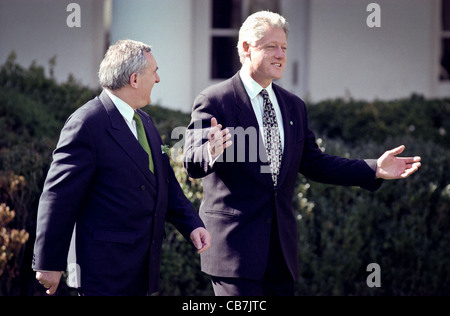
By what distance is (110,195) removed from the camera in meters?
3.10

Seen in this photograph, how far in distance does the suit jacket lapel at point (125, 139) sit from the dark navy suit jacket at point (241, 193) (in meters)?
0.25

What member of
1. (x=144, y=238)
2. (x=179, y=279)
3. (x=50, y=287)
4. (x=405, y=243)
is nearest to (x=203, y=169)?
(x=144, y=238)

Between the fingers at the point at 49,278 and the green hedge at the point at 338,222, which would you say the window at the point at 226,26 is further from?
the fingers at the point at 49,278

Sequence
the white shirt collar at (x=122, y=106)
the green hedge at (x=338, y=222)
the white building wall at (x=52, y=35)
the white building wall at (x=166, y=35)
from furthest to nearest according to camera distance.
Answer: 1. the white building wall at (x=166, y=35)
2. the white building wall at (x=52, y=35)
3. the green hedge at (x=338, y=222)
4. the white shirt collar at (x=122, y=106)

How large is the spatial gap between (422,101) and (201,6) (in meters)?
2.98

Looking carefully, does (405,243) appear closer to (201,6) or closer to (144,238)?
(144,238)

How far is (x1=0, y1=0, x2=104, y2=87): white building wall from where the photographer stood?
7.36 metres

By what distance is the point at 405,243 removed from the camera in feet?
17.6

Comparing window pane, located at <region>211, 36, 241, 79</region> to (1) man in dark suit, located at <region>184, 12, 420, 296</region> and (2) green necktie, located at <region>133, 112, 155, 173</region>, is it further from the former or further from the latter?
(2) green necktie, located at <region>133, 112, 155, 173</region>

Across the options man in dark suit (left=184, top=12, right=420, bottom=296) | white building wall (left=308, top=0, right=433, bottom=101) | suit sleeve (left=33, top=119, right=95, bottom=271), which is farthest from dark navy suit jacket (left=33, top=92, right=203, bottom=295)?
white building wall (left=308, top=0, right=433, bottom=101)

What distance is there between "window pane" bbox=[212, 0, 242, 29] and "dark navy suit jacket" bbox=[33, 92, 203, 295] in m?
5.21

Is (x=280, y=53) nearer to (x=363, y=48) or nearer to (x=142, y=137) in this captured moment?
(x=142, y=137)

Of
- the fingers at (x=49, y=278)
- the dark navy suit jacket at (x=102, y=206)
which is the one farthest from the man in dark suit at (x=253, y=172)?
the fingers at (x=49, y=278)

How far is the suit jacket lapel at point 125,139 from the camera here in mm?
3150
